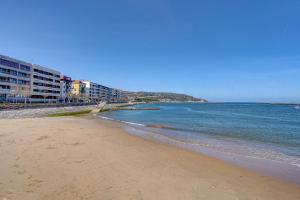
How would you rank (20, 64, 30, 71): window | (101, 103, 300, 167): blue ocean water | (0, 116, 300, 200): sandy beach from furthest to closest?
(20, 64, 30, 71): window, (101, 103, 300, 167): blue ocean water, (0, 116, 300, 200): sandy beach

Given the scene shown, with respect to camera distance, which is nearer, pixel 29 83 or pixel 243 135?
pixel 243 135

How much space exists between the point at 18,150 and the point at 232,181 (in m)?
9.78

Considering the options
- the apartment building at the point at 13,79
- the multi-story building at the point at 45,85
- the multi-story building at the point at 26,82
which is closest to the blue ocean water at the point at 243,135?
the apartment building at the point at 13,79

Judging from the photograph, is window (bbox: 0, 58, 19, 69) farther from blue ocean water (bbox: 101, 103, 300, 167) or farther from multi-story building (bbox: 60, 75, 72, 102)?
blue ocean water (bbox: 101, 103, 300, 167)

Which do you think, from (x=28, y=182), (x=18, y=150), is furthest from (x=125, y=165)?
(x=18, y=150)

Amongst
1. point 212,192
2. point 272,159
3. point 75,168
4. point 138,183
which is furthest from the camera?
point 272,159

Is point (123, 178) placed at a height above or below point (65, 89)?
below

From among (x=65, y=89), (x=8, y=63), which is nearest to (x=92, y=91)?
(x=65, y=89)

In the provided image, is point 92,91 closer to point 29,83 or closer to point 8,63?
point 29,83

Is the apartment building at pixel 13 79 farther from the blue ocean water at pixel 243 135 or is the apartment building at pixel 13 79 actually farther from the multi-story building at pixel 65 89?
the blue ocean water at pixel 243 135

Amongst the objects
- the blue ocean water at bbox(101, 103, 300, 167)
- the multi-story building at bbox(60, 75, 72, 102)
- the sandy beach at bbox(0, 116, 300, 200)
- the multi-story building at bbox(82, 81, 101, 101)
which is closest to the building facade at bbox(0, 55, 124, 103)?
the multi-story building at bbox(60, 75, 72, 102)

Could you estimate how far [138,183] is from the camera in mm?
5938

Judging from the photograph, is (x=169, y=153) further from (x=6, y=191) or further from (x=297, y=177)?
(x=6, y=191)

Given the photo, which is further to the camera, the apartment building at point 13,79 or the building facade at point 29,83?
the building facade at point 29,83
